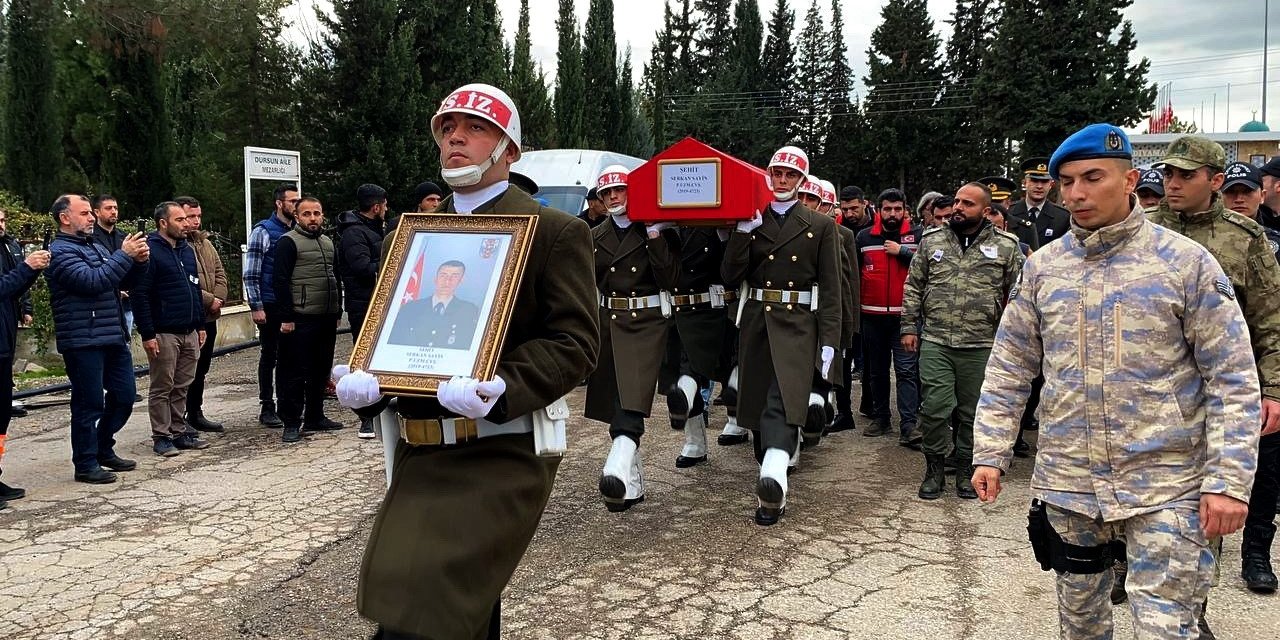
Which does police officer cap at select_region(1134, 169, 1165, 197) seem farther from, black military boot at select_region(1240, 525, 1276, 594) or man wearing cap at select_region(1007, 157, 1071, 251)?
black military boot at select_region(1240, 525, 1276, 594)

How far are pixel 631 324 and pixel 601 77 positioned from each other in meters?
33.5

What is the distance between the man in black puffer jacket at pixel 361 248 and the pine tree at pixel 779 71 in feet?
142

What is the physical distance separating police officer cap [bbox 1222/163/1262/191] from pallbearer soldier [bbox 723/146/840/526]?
2074 mm

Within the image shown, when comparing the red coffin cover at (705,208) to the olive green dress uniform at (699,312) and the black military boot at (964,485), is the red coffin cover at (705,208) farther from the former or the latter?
the black military boot at (964,485)

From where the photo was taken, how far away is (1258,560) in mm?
4461

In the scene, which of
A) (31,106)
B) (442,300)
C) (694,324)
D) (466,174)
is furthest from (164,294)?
(31,106)

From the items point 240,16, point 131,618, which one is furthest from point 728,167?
point 240,16

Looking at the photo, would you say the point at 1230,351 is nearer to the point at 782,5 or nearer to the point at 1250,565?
the point at 1250,565

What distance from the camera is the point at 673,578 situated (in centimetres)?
464

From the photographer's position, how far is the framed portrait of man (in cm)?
266

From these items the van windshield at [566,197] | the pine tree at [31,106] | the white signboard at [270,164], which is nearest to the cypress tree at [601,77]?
the pine tree at [31,106]

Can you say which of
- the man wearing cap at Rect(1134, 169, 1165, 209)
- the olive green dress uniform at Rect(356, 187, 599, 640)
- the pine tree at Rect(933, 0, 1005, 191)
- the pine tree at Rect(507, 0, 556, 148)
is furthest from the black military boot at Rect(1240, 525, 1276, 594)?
the pine tree at Rect(933, 0, 1005, 191)

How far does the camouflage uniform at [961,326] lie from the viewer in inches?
242

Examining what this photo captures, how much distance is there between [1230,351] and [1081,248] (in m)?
0.51
